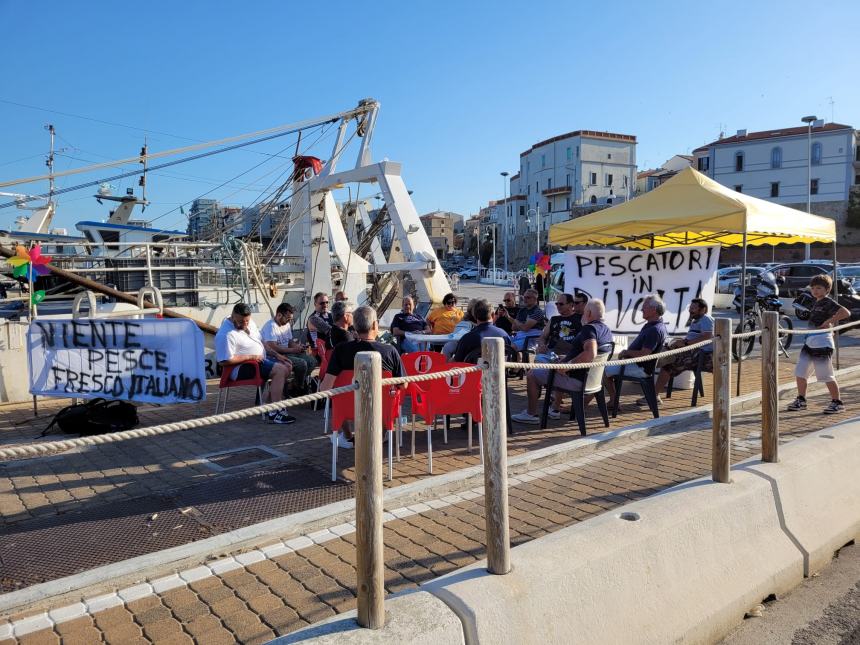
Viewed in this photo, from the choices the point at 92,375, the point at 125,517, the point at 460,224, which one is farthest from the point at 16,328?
the point at 460,224

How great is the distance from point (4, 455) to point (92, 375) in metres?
A: 5.06

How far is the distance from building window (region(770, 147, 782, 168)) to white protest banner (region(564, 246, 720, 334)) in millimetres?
60251

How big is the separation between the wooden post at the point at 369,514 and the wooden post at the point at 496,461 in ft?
1.94

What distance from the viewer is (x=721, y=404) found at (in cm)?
412

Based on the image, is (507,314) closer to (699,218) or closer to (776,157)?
(699,218)

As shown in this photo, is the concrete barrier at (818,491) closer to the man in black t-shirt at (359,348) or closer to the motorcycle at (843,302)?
the man in black t-shirt at (359,348)

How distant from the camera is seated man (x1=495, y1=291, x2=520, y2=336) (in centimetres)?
967

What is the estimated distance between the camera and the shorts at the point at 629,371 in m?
7.35

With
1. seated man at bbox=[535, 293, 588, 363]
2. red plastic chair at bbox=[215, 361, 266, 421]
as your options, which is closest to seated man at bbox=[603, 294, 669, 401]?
seated man at bbox=[535, 293, 588, 363]

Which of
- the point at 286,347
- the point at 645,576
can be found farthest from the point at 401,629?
the point at 286,347

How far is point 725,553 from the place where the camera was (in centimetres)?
362

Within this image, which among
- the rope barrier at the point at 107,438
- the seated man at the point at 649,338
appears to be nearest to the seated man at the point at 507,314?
the seated man at the point at 649,338

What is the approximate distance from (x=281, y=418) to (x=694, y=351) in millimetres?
5196

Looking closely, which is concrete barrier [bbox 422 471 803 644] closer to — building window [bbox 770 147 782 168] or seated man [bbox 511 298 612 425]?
seated man [bbox 511 298 612 425]
